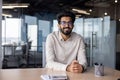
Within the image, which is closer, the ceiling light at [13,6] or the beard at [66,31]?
the beard at [66,31]

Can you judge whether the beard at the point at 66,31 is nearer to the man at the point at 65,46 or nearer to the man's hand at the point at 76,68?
the man at the point at 65,46

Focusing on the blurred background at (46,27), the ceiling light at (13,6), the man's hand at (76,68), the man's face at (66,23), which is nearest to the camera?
the man's hand at (76,68)

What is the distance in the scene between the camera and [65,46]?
2.81m

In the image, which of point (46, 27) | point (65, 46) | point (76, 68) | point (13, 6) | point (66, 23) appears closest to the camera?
point (76, 68)

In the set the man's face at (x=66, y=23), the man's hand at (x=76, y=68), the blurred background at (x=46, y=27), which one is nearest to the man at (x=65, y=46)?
the man's face at (x=66, y=23)

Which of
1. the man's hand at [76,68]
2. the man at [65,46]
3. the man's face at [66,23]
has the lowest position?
the man's hand at [76,68]

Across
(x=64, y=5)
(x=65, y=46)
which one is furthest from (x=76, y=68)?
(x=64, y=5)

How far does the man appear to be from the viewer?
2701mm

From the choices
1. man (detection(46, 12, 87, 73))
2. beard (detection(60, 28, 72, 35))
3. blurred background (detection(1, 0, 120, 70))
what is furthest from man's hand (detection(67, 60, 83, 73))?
blurred background (detection(1, 0, 120, 70))

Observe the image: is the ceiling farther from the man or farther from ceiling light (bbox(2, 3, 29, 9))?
the man

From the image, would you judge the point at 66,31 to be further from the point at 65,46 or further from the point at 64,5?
the point at 64,5

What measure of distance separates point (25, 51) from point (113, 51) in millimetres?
2216

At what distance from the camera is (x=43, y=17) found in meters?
6.38

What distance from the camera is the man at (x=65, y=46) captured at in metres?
2.70
